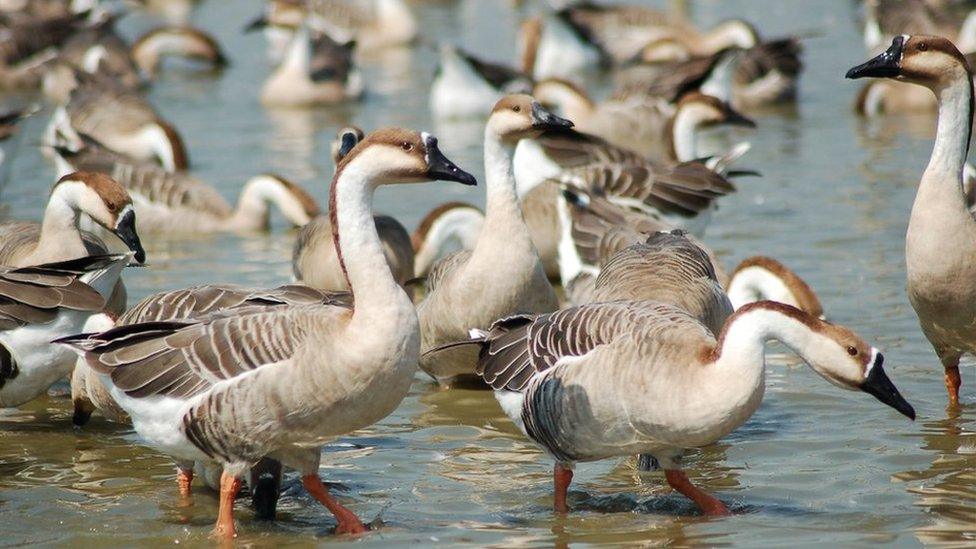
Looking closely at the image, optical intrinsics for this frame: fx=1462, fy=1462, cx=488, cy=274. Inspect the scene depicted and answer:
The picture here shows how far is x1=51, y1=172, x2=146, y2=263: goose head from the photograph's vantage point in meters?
8.52

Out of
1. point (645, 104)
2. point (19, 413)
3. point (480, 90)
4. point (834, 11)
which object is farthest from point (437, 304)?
point (834, 11)

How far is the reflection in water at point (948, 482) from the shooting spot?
607cm

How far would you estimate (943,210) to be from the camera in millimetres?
7523

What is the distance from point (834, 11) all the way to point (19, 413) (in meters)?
19.6

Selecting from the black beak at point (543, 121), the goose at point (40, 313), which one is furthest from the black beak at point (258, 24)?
the goose at point (40, 313)

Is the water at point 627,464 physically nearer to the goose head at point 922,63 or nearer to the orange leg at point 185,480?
the orange leg at point 185,480

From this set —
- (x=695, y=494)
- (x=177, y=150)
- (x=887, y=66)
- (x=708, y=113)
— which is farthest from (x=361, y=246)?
(x=177, y=150)

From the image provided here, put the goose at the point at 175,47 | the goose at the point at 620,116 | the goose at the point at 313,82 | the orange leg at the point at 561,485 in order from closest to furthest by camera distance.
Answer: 1. the orange leg at the point at 561,485
2. the goose at the point at 620,116
3. the goose at the point at 313,82
4. the goose at the point at 175,47

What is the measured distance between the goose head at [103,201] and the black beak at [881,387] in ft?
14.5

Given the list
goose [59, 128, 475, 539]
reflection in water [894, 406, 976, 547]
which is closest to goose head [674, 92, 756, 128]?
reflection in water [894, 406, 976, 547]

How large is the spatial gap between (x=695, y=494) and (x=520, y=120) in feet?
9.24

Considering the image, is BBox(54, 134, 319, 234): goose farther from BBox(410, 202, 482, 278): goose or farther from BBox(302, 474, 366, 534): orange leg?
BBox(302, 474, 366, 534): orange leg

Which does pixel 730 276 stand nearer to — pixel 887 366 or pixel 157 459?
pixel 887 366

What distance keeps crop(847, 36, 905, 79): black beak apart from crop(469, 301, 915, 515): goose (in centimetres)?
185
